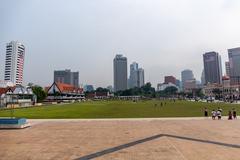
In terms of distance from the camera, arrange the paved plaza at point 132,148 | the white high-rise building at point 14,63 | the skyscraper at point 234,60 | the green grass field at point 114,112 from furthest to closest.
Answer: the white high-rise building at point 14,63 → the skyscraper at point 234,60 → the green grass field at point 114,112 → the paved plaza at point 132,148

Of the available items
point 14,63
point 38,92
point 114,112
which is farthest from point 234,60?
point 14,63

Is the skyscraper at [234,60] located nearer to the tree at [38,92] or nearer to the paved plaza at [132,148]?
the tree at [38,92]

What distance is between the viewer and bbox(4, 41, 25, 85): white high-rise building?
16000 cm

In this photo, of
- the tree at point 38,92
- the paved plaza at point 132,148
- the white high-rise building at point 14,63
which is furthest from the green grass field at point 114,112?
the white high-rise building at point 14,63

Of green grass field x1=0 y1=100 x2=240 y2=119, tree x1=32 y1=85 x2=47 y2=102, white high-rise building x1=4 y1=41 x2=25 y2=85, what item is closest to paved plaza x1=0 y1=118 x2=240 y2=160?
green grass field x1=0 y1=100 x2=240 y2=119

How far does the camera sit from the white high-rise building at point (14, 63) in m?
160

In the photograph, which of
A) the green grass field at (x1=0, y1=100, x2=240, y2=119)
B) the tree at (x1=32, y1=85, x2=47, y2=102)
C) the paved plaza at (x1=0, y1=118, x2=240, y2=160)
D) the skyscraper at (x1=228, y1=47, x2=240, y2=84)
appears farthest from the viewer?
the skyscraper at (x1=228, y1=47, x2=240, y2=84)

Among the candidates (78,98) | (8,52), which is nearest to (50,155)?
(78,98)

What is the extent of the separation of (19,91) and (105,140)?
84.0 metres

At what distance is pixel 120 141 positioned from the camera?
15.2 metres

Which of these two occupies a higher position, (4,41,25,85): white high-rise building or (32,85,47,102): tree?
(4,41,25,85): white high-rise building

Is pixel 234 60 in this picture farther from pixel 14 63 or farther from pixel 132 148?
pixel 132 148

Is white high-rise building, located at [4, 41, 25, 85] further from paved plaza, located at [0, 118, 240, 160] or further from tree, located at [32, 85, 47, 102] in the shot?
paved plaza, located at [0, 118, 240, 160]

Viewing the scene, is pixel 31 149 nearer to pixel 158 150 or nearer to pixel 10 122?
pixel 158 150
